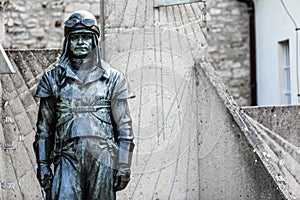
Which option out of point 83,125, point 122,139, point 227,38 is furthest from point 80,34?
point 227,38

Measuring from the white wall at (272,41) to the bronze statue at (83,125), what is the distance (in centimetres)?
644

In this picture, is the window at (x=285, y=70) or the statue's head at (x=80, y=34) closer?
the statue's head at (x=80, y=34)

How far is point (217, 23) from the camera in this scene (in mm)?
16250

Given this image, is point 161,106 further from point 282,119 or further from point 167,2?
point 282,119

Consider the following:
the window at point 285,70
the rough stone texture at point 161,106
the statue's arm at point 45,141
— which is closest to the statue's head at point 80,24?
the statue's arm at point 45,141

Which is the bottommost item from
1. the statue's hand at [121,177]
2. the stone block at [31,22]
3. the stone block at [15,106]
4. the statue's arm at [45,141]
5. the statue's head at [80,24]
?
the statue's hand at [121,177]

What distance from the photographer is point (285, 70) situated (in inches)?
567

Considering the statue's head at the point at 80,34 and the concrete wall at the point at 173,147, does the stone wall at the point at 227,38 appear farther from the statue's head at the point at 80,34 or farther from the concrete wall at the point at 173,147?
the statue's head at the point at 80,34

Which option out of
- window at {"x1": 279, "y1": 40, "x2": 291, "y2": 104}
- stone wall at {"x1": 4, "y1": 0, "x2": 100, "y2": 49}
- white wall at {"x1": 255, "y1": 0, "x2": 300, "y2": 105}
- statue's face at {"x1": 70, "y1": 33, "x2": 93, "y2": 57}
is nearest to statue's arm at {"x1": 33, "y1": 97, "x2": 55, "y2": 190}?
statue's face at {"x1": 70, "y1": 33, "x2": 93, "y2": 57}

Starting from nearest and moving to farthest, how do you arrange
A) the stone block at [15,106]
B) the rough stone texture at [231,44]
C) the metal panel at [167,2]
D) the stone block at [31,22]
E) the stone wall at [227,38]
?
the stone block at [15,106] → the metal panel at [167,2] → the stone block at [31,22] → the stone wall at [227,38] → the rough stone texture at [231,44]

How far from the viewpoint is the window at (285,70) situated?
14180 millimetres

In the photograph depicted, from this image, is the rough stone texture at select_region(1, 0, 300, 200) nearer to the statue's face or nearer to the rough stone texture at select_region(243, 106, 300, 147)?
the rough stone texture at select_region(243, 106, 300, 147)

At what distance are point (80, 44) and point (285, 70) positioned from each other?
7.68 meters

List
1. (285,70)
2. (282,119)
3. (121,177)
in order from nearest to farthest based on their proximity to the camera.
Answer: (121,177) < (282,119) < (285,70)
